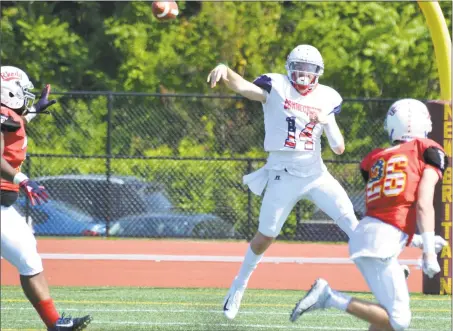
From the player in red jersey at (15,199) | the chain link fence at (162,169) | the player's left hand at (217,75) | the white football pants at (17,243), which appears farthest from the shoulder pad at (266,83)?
the chain link fence at (162,169)

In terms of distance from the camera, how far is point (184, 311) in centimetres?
917

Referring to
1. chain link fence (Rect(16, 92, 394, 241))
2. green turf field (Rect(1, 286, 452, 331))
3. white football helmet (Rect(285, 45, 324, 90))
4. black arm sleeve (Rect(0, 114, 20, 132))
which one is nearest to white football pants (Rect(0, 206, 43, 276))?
black arm sleeve (Rect(0, 114, 20, 132))

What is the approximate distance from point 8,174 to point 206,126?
32.9 ft

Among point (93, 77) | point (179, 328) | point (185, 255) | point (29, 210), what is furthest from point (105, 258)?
point (93, 77)

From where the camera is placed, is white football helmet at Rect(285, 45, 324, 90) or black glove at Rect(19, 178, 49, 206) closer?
black glove at Rect(19, 178, 49, 206)

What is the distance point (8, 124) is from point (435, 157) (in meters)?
2.70

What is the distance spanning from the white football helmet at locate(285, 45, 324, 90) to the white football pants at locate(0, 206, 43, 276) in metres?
2.65

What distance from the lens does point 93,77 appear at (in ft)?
75.1

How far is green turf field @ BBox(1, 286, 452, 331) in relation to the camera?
27.0ft

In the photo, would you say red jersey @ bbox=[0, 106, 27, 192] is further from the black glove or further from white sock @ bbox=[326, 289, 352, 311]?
white sock @ bbox=[326, 289, 352, 311]

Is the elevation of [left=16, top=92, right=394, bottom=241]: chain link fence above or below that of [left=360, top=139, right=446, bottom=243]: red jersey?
below

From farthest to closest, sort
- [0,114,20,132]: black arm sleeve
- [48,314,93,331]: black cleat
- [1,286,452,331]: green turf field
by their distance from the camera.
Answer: [1,286,452,331]: green turf field
[48,314,93,331]: black cleat
[0,114,20,132]: black arm sleeve

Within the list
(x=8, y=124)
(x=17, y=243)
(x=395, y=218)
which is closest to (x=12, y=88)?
(x=8, y=124)

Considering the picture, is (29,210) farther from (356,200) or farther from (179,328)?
(179,328)
